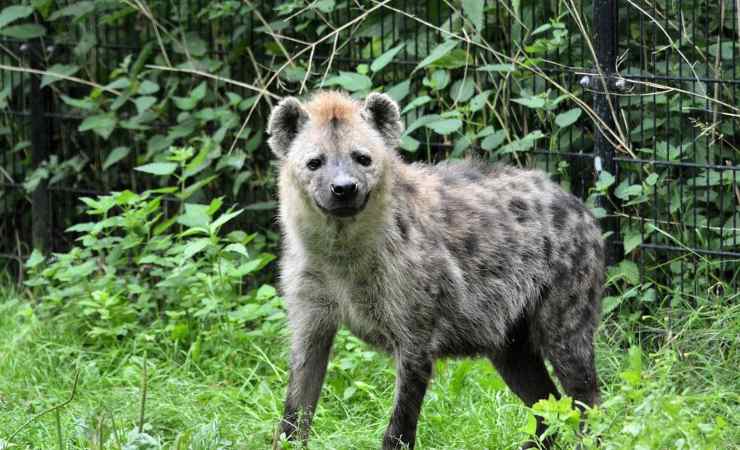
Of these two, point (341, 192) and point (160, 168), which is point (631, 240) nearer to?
point (341, 192)

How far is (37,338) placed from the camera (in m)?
5.68

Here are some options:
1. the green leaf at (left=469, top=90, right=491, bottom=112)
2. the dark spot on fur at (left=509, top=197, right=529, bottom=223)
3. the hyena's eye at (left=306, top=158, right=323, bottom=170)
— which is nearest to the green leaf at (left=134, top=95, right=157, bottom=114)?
the green leaf at (left=469, top=90, right=491, bottom=112)

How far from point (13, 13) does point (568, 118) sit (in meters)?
2.93

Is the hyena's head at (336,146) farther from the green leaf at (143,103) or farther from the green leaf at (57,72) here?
the green leaf at (57,72)

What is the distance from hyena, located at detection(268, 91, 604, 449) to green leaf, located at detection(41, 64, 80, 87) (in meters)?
2.43

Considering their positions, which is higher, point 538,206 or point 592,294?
point 538,206

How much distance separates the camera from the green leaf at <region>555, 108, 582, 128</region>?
17.5 ft

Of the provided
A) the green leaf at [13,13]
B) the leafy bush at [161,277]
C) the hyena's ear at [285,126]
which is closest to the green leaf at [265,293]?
the leafy bush at [161,277]

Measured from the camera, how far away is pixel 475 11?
5.26 metres

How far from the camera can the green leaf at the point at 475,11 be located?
5246mm

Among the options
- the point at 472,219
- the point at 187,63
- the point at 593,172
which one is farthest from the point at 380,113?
the point at 187,63

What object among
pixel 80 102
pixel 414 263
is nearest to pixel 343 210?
pixel 414 263

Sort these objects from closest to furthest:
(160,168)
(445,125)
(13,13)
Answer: (445,125) < (160,168) < (13,13)

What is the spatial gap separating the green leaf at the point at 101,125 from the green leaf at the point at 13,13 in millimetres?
618
